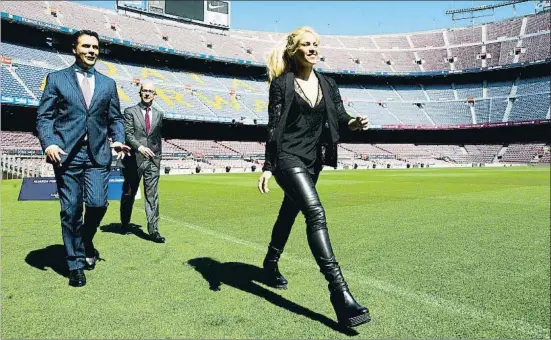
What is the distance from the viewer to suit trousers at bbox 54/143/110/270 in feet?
12.7

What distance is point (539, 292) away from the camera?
344 cm

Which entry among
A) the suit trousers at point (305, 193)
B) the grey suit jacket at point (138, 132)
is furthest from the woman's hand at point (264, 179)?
the grey suit jacket at point (138, 132)

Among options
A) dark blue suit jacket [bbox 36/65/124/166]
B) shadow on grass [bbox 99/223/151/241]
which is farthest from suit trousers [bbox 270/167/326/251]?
shadow on grass [bbox 99/223/151/241]

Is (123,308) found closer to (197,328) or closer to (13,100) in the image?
(197,328)

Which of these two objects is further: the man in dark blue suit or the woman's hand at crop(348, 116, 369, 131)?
the man in dark blue suit

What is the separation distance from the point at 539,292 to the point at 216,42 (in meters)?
55.3

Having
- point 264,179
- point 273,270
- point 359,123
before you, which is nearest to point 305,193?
point 264,179

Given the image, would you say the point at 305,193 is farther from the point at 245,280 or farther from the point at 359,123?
the point at 245,280

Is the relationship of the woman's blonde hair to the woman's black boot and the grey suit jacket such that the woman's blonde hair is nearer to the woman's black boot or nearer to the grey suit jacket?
the woman's black boot

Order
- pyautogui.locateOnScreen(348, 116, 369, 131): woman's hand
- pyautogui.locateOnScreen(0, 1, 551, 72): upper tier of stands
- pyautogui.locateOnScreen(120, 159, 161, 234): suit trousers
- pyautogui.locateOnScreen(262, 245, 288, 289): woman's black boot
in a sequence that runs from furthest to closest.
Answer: pyautogui.locateOnScreen(0, 1, 551, 72): upper tier of stands → pyautogui.locateOnScreen(120, 159, 161, 234): suit trousers → pyautogui.locateOnScreen(262, 245, 288, 289): woman's black boot → pyautogui.locateOnScreen(348, 116, 369, 131): woman's hand

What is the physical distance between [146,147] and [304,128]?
3.23 metres

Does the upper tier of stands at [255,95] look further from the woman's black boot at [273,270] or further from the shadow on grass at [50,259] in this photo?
the woman's black boot at [273,270]

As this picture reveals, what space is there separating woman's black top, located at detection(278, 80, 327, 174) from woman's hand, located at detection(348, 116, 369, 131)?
0.78 feet

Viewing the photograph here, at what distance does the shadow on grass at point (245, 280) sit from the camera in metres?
2.98
